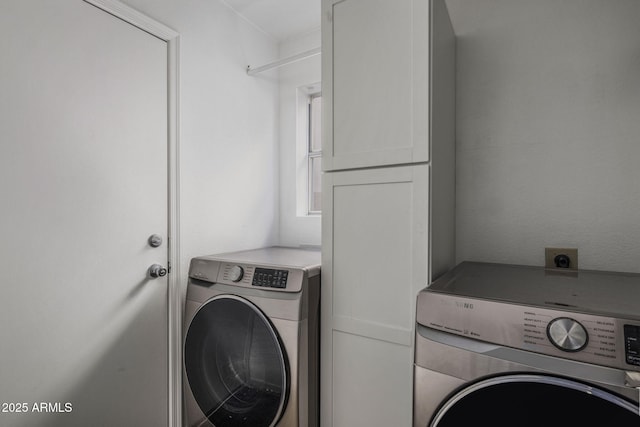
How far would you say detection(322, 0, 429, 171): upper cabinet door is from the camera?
1.11 metres

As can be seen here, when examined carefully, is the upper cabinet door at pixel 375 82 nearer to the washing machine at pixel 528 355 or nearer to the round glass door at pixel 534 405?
the washing machine at pixel 528 355

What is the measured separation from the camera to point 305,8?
198 cm

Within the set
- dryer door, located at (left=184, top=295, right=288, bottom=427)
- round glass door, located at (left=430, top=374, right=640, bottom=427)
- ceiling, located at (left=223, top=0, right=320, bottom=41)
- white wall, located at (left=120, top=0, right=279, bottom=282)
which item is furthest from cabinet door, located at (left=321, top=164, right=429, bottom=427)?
ceiling, located at (left=223, top=0, right=320, bottom=41)

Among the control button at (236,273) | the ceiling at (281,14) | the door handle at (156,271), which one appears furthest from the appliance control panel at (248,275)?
the ceiling at (281,14)

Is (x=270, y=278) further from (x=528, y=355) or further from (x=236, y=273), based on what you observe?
(x=528, y=355)

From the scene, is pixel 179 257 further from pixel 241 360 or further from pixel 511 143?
pixel 511 143

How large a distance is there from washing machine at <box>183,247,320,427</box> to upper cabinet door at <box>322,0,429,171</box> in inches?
21.9

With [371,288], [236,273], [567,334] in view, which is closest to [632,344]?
[567,334]

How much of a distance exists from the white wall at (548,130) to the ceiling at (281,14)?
89 centimetres

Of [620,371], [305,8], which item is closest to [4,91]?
[305,8]

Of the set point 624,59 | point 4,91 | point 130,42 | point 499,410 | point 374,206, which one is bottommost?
point 499,410

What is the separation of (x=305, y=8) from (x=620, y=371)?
2.20 m

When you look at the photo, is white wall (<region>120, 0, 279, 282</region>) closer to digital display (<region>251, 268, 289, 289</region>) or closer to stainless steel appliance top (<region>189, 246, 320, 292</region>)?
stainless steel appliance top (<region>189, 246, 320, 292</region>)

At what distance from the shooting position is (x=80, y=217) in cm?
130
